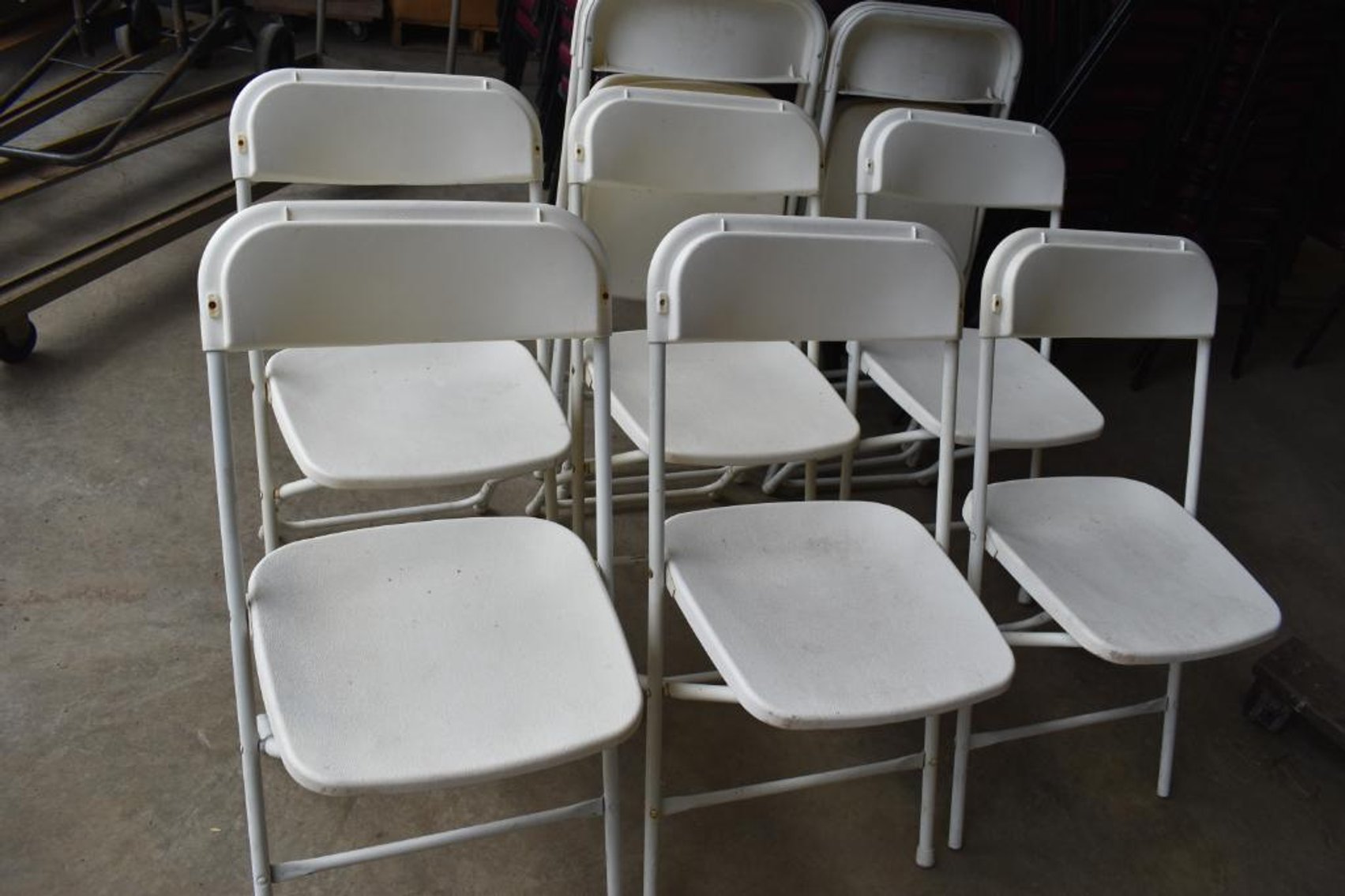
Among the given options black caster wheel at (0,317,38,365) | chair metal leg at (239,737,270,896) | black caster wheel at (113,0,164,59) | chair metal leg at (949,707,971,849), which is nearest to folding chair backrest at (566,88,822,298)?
chair metal leg at (949,707,971,849)

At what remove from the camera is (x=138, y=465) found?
2568mm

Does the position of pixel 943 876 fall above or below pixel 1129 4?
below

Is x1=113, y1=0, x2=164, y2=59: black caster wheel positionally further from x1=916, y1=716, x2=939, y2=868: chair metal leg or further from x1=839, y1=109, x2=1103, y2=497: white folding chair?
x1=916, y1=716, x2=939, y2=868: chair metal leg

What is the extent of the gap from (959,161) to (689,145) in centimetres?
55

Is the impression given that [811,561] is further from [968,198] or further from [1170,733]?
[968,198]

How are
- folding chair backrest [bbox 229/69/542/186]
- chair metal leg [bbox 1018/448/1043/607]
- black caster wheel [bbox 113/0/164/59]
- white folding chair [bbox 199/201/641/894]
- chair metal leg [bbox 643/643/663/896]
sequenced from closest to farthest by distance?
white folding chair [bbox 199/201/641/894], chair metal leg [bbox 643/643/663/896], folding chair backrest [bbox 229/69/542/186], chair metal leg [bbox 1018/448/1043/607], black caster wheel [bbox 113/0/164/59]

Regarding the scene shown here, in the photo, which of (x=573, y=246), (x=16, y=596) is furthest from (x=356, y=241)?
(x=16, y=596)

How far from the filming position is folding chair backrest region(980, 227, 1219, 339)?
72.8 inches

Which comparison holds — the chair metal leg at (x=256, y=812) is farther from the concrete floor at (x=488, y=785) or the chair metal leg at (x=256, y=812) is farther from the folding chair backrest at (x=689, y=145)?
the folding chair backrest at (x=689, y=145)

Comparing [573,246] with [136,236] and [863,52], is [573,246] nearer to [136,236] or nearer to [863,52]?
[863,52]

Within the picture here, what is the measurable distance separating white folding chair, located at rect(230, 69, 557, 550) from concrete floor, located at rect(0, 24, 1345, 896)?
382 mm

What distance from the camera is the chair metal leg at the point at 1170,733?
80.9 inches

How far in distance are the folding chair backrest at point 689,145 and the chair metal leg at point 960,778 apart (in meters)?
1.00

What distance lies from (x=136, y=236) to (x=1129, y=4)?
2565mm
